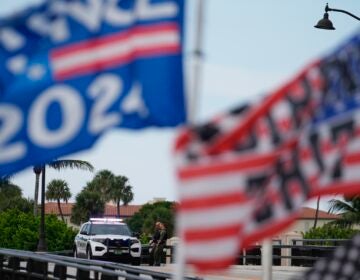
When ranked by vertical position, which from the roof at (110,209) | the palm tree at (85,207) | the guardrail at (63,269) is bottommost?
the guardrail at (63,269)

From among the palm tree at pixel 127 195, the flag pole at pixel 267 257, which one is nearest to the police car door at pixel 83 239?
the flag pole at pixel 267 257

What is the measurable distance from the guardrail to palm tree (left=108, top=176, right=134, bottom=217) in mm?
128475

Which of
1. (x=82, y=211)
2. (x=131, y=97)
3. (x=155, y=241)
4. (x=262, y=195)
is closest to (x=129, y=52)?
(x=131, y=97)

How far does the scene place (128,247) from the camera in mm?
37031

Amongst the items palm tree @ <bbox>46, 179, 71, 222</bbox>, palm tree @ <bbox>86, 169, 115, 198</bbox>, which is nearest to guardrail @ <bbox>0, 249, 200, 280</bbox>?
palm tree @ <bbox>46, 179, 71, 222</bbox>

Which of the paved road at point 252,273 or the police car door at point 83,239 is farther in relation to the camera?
the police car door at point 83,239

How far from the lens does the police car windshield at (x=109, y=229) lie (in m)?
37.0

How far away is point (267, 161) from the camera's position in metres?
6.01

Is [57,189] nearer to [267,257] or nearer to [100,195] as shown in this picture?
[100,195]

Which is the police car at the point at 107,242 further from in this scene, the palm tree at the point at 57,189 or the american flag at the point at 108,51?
the palm tree at the point at 57,189

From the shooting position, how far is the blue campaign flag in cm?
674

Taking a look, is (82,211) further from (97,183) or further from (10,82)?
(10,82)

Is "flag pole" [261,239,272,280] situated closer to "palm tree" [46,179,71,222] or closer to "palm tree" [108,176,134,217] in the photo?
"palm tree" [46,179,71,222]

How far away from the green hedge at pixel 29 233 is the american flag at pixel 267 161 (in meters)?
44.1
